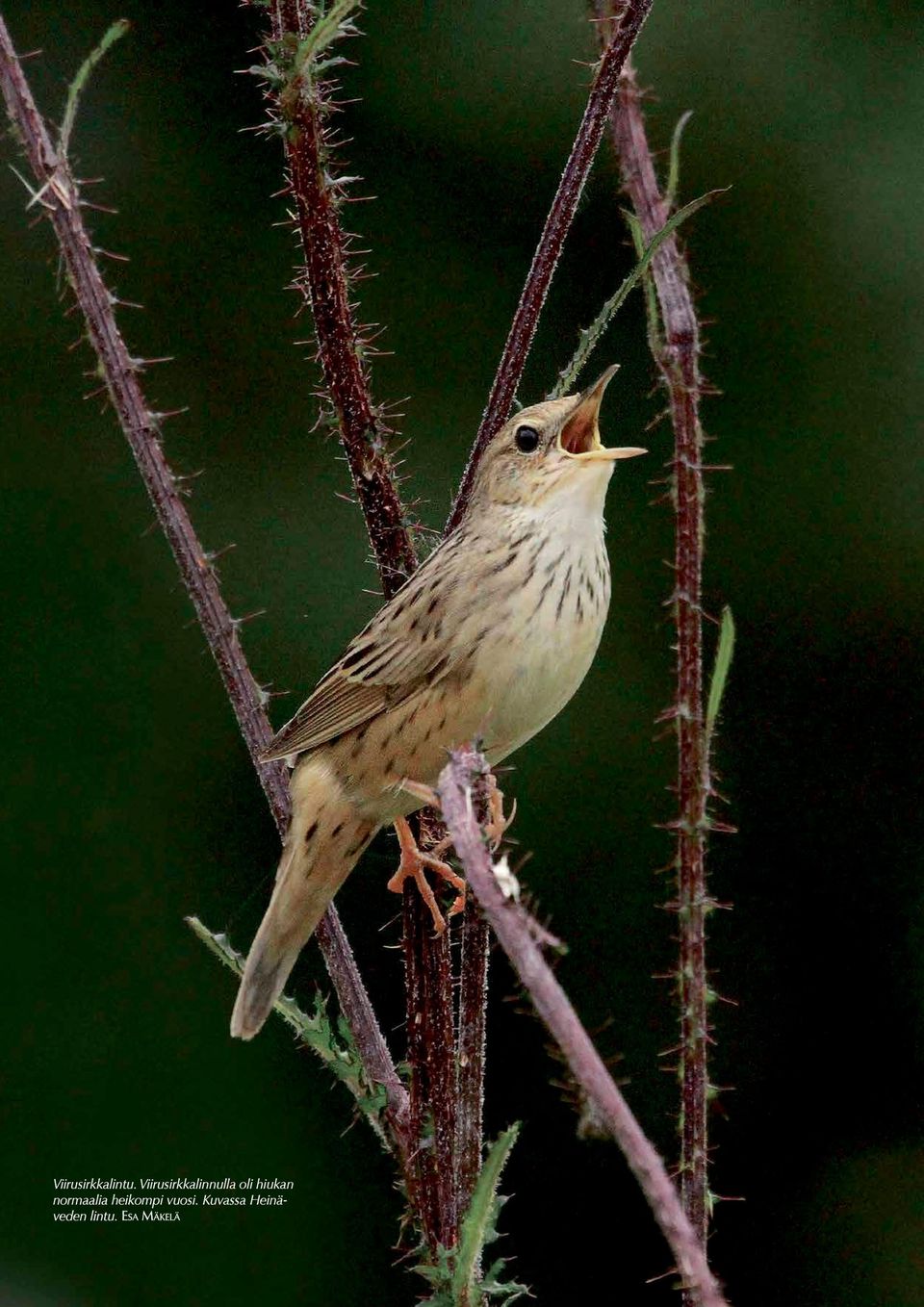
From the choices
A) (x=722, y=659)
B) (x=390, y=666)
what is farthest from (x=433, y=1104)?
(x=390, y=666)

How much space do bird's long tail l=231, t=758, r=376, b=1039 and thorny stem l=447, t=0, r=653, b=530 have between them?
434mm

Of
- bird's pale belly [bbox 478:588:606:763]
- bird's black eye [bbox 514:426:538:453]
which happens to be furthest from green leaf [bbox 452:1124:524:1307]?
bird's black eye [bbox 514:426:538:453]

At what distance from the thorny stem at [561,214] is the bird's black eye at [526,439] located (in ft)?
1.88

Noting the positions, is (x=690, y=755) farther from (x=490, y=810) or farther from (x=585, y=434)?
(x=585, y=434)

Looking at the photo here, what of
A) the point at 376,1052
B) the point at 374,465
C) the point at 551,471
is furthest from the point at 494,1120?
the point at 374,465

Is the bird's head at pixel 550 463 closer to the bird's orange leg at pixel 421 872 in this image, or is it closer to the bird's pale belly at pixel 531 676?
the bird's pale belly at pixel 531 676

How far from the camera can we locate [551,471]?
5.41 ft

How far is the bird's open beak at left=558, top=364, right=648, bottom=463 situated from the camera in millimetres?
1523

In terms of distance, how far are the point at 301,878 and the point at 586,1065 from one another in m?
0.83

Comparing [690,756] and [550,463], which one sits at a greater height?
[550,463]

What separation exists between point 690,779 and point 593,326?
12.4 inches

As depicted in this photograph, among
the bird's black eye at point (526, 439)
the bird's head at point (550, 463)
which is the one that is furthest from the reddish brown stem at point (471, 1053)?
the bird's black eye at point (526, 439)

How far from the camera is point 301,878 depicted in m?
1.47

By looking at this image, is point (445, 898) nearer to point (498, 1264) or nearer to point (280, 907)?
point (280, 907)
